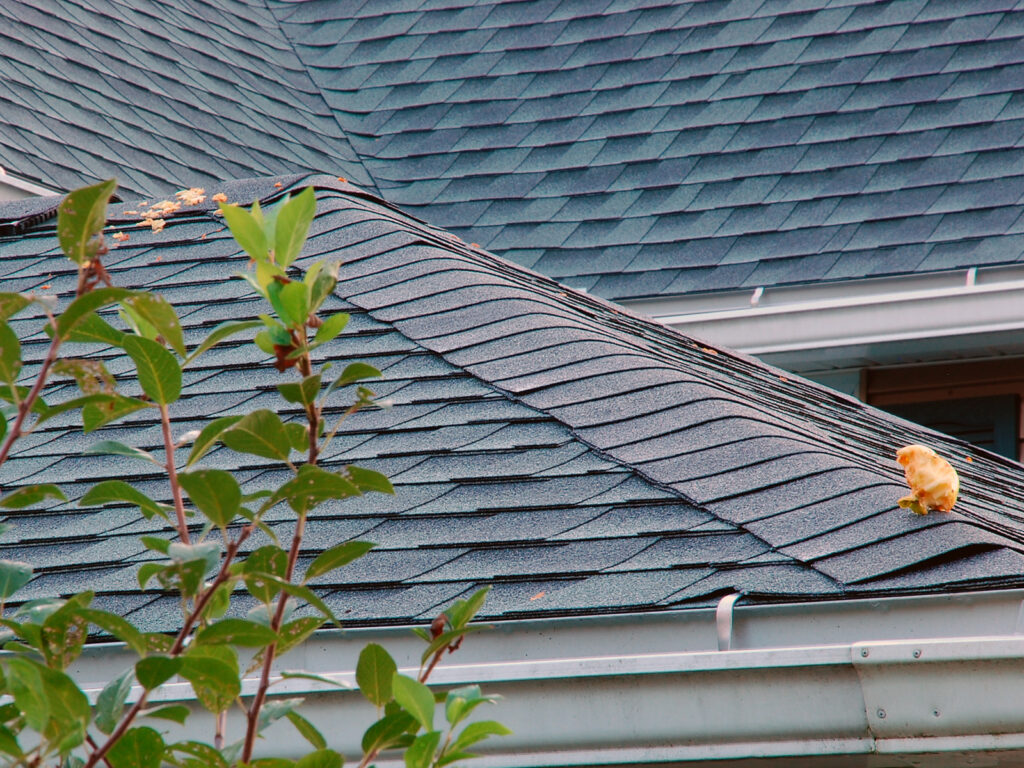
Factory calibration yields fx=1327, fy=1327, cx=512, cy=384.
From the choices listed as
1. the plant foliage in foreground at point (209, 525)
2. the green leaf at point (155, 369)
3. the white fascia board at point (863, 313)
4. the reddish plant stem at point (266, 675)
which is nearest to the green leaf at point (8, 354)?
the plant foliage in foreground at point (209, 525)

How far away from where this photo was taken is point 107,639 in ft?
8.55

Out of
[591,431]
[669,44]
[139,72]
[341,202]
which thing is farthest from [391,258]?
[669,44]

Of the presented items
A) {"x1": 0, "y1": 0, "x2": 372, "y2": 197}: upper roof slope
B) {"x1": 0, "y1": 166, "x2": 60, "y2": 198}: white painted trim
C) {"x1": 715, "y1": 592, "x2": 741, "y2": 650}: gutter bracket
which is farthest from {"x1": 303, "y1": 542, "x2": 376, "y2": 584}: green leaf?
{"x1": 0, "y1": 0, "x2": 372, "y2": 197}: upper roof slope

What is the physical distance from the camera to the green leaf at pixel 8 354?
4.30 ft

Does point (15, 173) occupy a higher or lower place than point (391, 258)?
higher

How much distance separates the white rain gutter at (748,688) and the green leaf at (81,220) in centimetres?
119

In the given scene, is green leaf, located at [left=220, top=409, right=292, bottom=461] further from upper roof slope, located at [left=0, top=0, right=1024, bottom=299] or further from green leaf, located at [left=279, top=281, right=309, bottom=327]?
upper roof slope, located at [left=0, top=0, right=1024, bottom=299]

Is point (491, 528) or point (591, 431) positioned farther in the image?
point (591, 431)

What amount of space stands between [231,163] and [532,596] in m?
4.71

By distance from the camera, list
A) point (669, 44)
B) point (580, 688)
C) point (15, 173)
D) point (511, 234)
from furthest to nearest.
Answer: point (669, 44) → point (511, 234) → point (15, 173) → point (580, 688)

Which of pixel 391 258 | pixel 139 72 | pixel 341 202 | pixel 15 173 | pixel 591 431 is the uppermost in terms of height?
pixel 139 72

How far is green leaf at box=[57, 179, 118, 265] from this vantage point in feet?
4.21

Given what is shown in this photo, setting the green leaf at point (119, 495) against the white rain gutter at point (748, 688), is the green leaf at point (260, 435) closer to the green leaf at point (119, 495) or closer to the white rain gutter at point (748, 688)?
the green leaf at point (119, 495)

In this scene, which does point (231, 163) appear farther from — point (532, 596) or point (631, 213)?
point (532, 596)
